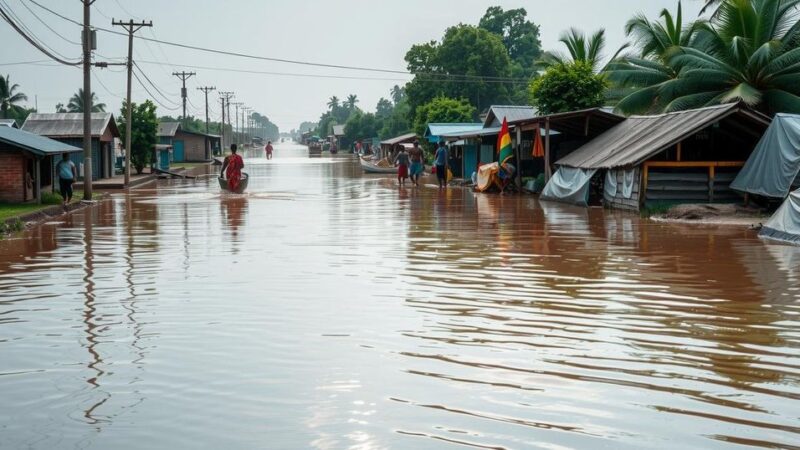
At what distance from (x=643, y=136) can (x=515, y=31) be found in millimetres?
83014

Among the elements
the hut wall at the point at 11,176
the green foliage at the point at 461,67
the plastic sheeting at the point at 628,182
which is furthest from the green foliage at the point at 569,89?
the green foliage at the point at 461,67

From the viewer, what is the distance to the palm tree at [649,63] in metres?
32.4

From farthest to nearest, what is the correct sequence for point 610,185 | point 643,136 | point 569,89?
point 569,89, point 610,185, point 643,136

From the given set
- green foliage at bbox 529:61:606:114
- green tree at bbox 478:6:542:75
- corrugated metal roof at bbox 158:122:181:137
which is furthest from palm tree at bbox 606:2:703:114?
green tree at bbox 478:6:542:75

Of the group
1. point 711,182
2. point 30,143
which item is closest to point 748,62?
point 711,182

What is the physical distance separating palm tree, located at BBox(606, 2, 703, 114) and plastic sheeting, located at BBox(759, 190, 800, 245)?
13673 millimetres

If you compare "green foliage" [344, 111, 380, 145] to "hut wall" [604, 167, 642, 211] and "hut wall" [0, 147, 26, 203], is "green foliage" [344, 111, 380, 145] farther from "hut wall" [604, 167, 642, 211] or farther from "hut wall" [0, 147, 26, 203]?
"hut wall" [604, 167, 642, 211]

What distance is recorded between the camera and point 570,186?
2809 cm

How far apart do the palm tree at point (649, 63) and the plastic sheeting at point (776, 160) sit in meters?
8.80

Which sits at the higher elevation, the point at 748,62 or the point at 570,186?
the point at 748,62

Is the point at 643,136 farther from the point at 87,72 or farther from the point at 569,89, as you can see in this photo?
the point at 87,72

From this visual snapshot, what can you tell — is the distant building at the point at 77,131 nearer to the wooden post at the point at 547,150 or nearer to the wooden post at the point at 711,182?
the wooden post at the point at 547,150

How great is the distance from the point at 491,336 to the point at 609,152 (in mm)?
18831

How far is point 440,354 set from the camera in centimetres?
790
